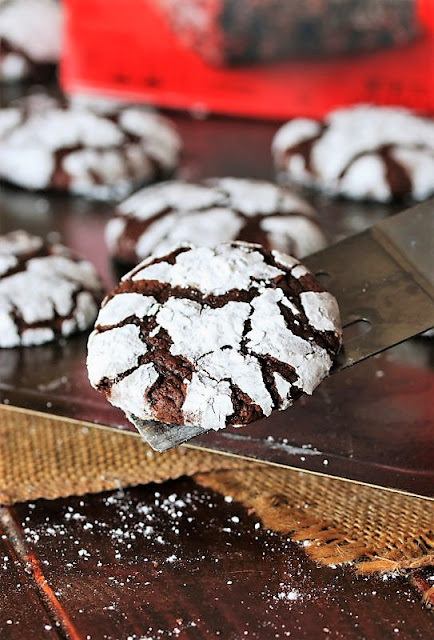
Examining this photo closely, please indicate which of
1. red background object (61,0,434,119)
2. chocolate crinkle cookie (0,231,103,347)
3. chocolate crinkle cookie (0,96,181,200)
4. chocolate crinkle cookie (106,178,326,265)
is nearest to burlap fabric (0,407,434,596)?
chocolate crinkle cookie (0,231,103,347)

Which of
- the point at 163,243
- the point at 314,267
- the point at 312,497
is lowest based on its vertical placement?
the point at 312,497

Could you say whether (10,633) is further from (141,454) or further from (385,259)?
(385,259)

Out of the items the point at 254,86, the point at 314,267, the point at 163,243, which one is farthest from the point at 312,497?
the point at 254,86

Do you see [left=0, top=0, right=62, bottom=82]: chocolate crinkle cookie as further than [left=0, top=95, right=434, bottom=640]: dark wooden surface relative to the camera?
Yes

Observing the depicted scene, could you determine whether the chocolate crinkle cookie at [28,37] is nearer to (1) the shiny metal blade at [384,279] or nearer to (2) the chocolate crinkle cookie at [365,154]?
(2) the chocolate crinkle cookie at [365,154]

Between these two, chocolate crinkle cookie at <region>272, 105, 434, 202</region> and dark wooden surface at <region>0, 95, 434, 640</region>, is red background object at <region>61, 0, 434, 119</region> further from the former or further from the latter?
dark wooden surface at <region>0, 95, 434, 640</region>

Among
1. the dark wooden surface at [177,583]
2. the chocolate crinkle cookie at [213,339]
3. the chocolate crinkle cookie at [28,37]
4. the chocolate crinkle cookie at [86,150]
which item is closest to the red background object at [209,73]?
the chocolate crinkle cookie at [28,37]
